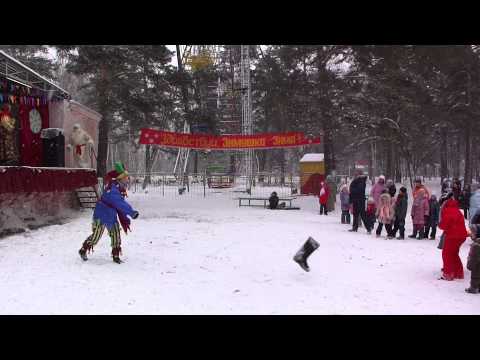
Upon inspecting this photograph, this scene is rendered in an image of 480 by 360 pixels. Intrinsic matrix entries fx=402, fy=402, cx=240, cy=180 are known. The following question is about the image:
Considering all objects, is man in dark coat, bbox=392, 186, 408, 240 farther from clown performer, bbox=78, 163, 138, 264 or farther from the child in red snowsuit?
clown performer, bbox=78, 163, 138, 264

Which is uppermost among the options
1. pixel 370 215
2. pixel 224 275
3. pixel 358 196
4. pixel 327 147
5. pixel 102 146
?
pixel 327 147

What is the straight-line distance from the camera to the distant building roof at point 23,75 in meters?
11.8

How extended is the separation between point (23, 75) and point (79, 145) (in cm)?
320

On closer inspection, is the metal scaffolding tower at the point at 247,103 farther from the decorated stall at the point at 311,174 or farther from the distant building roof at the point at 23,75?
the distant building roof at the point at 23,75

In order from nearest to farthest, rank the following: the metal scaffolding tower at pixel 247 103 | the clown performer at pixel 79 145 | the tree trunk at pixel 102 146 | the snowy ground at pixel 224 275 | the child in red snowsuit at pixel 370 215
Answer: the snowy ground at pixel 224 275
the child in red snowsuit at pixel 370 215
the clown performer at pixel 79 145
the tree trunk at pixel 102 146
the metal scaffolding tower at pixel 247 103

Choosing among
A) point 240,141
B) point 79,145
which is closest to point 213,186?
point 240,141

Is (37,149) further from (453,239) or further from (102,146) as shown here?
(453,239)

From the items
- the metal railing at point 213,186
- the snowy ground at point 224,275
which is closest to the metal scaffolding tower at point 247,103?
the metal railing at point 213,186

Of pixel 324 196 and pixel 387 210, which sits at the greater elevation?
pixel 324 196

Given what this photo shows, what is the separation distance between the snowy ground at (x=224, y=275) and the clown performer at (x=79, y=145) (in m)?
A: 4.72

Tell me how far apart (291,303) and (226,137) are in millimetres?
15563

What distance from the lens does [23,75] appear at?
13.8m
